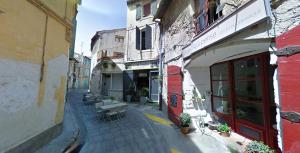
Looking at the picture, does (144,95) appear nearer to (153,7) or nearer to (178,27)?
(178,27)

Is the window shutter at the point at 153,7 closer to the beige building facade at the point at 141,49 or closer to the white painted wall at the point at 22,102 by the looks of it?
the beige building facade at the point at 141,49

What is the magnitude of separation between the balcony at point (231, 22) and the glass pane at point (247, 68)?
4.14ft

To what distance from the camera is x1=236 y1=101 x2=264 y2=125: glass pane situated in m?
4.12

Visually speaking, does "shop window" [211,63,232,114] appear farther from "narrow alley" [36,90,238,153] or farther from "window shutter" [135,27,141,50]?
"window shutter" [135,27,141,50]

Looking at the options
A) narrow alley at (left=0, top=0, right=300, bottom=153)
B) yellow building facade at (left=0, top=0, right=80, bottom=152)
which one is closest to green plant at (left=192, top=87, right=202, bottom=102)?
narrow alley at (left=0, top=0, right=300, bottom=153)

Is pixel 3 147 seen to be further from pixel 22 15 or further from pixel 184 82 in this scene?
pixel 184 82

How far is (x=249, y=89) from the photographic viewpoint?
14.6 ft

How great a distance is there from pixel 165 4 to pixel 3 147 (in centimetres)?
824

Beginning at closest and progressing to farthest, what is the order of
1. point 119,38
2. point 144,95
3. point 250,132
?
point 250,132
point 144,95
point 119,38

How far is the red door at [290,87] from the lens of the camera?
227 cm

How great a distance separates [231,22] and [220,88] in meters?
2.85

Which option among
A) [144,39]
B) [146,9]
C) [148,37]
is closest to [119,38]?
[144,39]

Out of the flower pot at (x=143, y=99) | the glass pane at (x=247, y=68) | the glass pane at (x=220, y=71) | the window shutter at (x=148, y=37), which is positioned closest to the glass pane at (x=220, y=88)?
the glass pane at (x=220, y=71)

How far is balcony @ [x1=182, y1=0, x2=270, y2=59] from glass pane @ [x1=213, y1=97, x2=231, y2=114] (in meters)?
1.94
